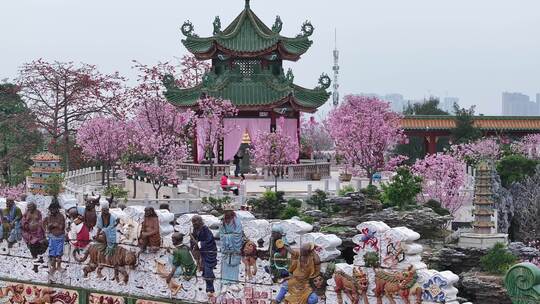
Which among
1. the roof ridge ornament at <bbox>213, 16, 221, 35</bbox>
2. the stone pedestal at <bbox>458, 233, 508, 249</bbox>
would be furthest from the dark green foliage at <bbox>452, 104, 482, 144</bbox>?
the stone pedestal at <bbox>458, 233, 508, 249</bbox>

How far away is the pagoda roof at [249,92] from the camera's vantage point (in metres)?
37.9

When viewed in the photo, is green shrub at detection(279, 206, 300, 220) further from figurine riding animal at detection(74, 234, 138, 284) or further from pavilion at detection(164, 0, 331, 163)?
figurine riding animal at detection(74, 234, 138, 284)

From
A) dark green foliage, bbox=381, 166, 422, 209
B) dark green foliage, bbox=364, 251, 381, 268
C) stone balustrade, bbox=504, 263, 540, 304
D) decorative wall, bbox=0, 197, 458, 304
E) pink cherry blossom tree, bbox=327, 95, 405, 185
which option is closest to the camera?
stone balustrade, bbox=504, 263, 540, 304

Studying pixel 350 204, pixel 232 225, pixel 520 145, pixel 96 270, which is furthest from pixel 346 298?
pixel 520 145

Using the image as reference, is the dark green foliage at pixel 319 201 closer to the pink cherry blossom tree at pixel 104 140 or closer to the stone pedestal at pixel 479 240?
the stone pedestal at pixel 479 240

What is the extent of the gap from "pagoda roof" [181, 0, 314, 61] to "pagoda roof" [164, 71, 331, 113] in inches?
43.0

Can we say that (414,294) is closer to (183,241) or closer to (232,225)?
(232,225)

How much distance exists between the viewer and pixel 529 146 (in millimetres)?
45094

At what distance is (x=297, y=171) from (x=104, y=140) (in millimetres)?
8519

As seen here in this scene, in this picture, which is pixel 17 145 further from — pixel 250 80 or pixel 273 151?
pixel 273 151

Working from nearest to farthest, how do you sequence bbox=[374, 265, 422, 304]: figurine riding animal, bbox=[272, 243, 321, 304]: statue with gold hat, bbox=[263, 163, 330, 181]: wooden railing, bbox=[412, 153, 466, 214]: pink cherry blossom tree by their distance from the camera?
bbox=[374, 265, 422, 304]: figurine riding animal
bbox=[272, 243, 321, 304]: statue with gold hat
bbox=[412, 153, 466, 214]: pink cherry blossom tree
bbox=[263, 163, 330, 181]: wooden railing

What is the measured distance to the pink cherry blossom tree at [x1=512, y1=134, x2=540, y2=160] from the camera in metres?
44.2

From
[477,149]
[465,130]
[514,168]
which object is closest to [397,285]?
[514,168]

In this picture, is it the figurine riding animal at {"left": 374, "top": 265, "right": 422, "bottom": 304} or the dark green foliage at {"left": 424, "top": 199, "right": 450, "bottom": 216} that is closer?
the figurine riding animal at {"left": 374, "top": 265, "right": 422, "bottom": 304}
